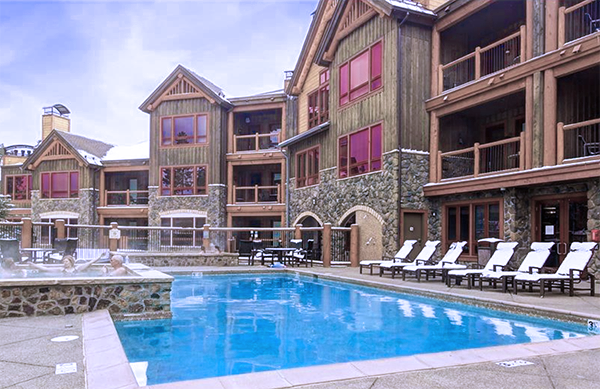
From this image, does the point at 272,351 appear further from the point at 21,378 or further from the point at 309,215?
the point at 309,215

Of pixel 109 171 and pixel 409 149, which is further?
pixel 109 171

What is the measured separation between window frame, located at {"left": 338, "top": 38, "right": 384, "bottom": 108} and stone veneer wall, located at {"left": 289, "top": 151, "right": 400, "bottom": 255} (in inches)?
98.1

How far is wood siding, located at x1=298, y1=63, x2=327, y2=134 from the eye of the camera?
22.3 metres

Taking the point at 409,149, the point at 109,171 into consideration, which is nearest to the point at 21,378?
the point at 409,149

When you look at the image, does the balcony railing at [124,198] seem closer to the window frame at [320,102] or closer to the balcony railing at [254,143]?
the balcony railing at [254,143]

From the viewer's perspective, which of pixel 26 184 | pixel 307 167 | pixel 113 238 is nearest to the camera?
pixel 113 238

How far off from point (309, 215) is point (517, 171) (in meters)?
10.1

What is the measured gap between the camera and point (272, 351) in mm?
6059

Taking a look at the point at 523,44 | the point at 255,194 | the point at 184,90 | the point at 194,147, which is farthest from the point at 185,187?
the point at 523,44

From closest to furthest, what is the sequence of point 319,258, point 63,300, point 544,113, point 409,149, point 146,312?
point 63,300, point 146,312, point 544,113, point 409,149, point 319,258

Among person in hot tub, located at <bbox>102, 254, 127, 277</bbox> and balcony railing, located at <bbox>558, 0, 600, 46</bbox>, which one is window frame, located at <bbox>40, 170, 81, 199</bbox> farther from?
balcony railing, located at <bbox>558, 0, 600, 46</bbox>

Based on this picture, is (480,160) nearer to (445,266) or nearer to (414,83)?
(414,83)

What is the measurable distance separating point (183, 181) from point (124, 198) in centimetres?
515

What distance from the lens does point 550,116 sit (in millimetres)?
12156
